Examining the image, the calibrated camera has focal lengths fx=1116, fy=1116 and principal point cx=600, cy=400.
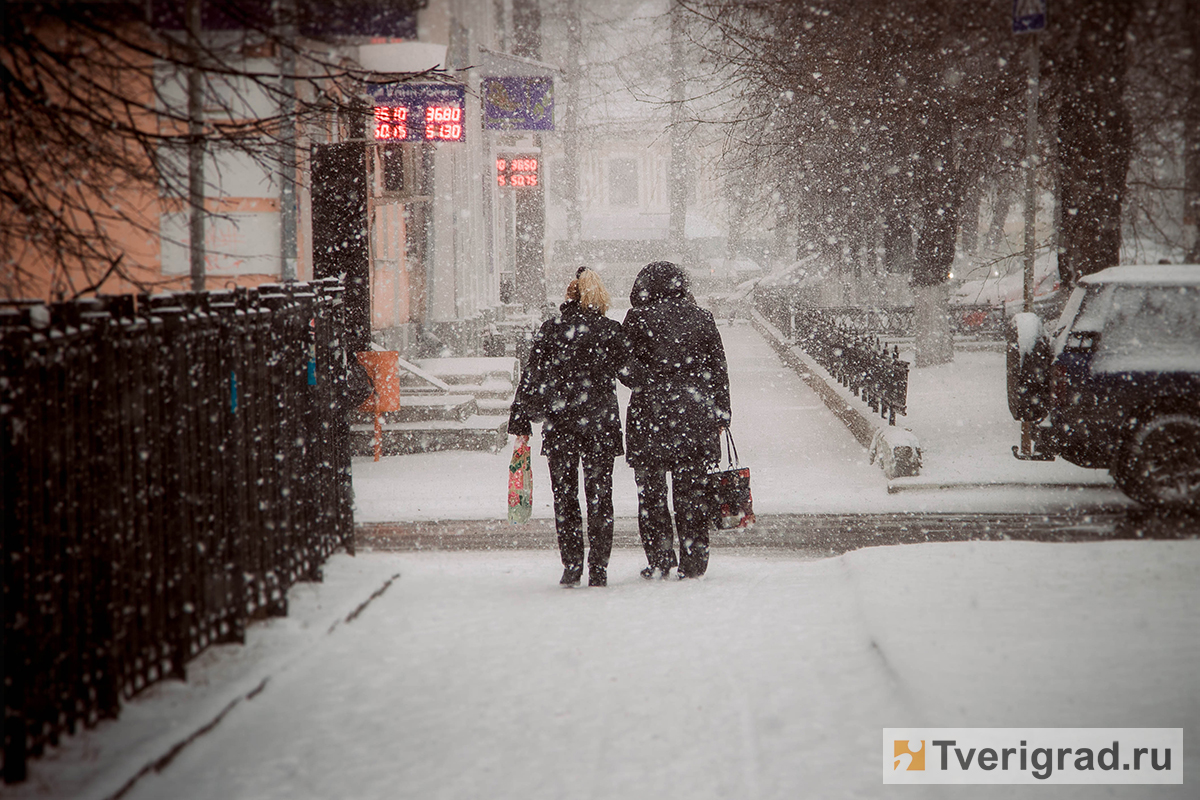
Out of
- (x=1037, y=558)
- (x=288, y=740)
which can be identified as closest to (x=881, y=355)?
(x=1037, y=558)

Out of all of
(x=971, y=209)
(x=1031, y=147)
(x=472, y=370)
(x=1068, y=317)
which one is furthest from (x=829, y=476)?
(x=971, y=209)

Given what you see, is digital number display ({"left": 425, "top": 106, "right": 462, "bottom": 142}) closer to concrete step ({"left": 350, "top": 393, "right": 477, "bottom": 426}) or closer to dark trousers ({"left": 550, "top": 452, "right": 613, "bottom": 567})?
concrete step ({"left": 350, "top": 393, "right": 477, "bottom": 426})

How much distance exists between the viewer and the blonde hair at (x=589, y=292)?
6.38 m

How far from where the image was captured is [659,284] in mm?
6457

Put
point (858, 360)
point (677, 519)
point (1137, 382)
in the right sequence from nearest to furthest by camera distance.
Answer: point (677, 519) → point (1137, 382) → point (858, 360)

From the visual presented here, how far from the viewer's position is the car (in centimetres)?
872

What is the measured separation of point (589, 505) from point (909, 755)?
9.53 ft

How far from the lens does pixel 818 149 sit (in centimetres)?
1802

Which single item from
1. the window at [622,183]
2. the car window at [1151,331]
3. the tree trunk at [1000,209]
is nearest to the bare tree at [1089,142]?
the car window at [1151,331]

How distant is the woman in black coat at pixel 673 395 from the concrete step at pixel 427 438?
5865mm

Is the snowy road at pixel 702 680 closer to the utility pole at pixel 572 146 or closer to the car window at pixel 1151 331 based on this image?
the car window at pixel 1151 331

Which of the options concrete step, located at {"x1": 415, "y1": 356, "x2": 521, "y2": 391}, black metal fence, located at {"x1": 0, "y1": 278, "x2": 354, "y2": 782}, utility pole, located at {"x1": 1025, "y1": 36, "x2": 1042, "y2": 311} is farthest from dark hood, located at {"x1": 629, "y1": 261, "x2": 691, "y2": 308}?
concrete step, located at {"x1": 415, "y1": 356, "x2": 521, "y2": 391}

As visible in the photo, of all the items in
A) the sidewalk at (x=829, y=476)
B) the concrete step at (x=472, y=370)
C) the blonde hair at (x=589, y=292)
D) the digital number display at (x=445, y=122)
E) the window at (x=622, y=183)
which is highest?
the window at (x=622, y=183)

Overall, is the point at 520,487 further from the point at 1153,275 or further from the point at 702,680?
the point at 1153,275
